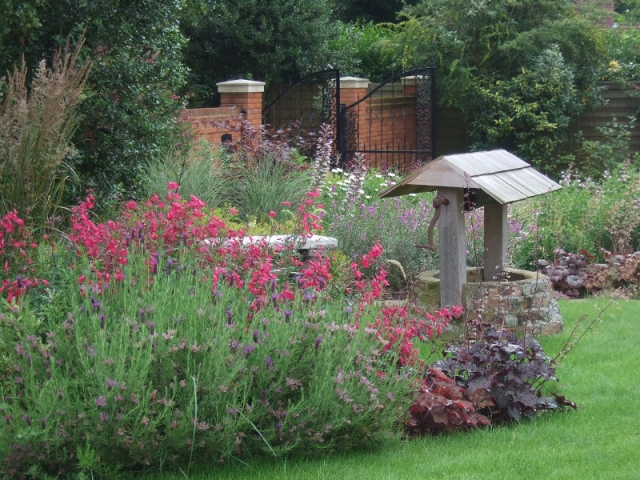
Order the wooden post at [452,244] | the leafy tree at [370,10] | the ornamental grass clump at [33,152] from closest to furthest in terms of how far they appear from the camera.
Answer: the ornamental grass clump at [33,152] < the wooden post at [452,244] < the leafy tree at [370,10]

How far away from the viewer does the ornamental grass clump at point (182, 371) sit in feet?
12.0

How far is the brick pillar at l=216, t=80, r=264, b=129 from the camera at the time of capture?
1327 cm

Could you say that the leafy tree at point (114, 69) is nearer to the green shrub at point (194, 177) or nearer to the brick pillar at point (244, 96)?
the green shrub at point (194, 177)

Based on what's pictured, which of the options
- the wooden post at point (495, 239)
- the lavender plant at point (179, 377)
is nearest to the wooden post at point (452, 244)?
the wooden post at point (495, 239)

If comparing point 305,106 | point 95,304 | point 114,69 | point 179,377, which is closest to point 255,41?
point 305,106

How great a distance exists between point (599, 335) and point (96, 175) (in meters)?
4.48

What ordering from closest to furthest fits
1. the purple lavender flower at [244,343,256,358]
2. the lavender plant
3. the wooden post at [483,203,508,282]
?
the lavender plant → the purple lavender flower at [244,343,256,358] → the wooden post at [483,203,508,282]

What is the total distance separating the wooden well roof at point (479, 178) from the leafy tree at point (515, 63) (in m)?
9.81

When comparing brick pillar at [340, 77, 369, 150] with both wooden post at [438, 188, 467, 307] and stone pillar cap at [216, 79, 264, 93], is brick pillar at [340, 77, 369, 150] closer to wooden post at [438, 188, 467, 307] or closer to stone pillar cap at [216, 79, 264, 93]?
stone pillar cap at [216, 79, 264, 93]

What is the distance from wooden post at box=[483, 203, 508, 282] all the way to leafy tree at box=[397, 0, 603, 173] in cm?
973

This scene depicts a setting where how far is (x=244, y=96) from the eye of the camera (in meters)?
13.3

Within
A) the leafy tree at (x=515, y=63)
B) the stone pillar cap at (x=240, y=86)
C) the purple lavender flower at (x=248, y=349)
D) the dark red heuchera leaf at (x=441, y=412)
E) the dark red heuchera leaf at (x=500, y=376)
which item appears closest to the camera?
the purple lavender flower at (x=248, y=349)

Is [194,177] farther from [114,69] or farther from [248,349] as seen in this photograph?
[248,349]

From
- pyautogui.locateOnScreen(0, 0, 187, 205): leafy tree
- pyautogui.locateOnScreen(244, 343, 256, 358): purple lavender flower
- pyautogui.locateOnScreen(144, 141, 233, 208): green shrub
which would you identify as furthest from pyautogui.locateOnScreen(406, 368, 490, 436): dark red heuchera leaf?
pyautogui.locateOnScreen(144, 141, 233, 208): green shrub
